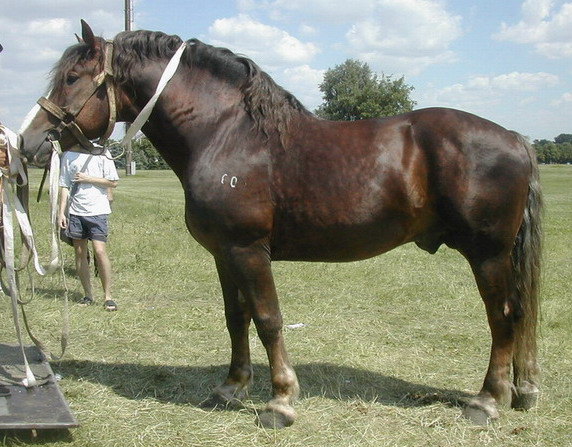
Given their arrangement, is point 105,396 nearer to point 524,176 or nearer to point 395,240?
point 395,240

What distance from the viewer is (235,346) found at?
A: 4398 millimetres

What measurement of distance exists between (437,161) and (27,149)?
251cm

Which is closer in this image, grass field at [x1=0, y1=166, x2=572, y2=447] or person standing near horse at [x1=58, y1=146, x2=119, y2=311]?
grass field at [x1=0, y1=166, x2=572, y2=447]

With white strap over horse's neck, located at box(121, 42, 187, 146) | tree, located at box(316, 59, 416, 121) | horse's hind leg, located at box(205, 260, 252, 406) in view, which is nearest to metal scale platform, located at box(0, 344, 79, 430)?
horse's hind leg, located at box(205, 260, 252, 406)

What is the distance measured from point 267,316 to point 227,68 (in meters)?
1.59

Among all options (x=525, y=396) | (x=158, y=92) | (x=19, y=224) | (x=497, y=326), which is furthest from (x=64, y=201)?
(x=525, y=396)

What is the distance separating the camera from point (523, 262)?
4043mm

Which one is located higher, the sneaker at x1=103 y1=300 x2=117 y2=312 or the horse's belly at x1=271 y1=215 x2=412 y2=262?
the horse's belly at x1=271 y1=215 x2=412 y2=262

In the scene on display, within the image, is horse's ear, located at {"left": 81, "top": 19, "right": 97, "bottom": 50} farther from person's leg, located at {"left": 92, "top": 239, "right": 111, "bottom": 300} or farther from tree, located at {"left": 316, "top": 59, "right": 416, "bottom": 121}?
tree, located at {"left": 316, "top": 59, "right": 416, "bottom": 121}

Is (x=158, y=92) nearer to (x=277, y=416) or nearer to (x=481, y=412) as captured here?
(x=277, y=416)

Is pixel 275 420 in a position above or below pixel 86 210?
below

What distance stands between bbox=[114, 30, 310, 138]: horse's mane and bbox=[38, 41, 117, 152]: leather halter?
0.05m

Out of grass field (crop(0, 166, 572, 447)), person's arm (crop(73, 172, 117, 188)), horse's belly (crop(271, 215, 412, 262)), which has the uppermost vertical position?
person's arm (crop(73, 172, 117, 188))

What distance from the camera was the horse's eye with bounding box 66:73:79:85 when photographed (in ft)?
12.4
